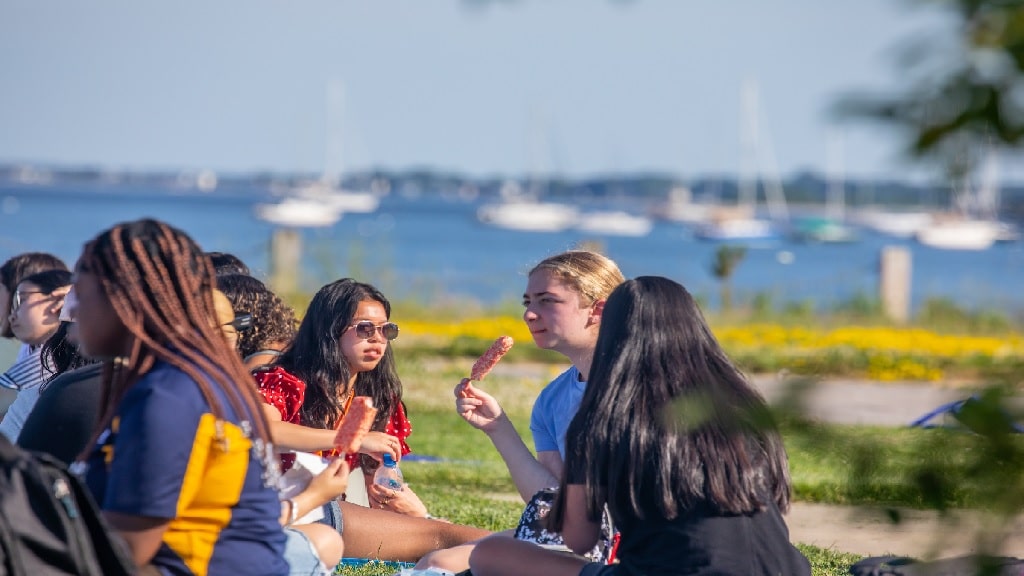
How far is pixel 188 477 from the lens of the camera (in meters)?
3.16

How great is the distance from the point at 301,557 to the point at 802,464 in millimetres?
6076

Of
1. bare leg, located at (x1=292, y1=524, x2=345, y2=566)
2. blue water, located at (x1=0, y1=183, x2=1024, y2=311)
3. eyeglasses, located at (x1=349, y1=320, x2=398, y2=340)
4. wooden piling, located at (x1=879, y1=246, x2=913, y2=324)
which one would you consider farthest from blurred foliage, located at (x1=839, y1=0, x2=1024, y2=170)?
wooden piling, located at (x1=879, y1=246, x2=913, y2=324)

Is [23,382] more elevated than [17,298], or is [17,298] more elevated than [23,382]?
[17,298]

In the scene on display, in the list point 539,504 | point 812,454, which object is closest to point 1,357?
point 539,504

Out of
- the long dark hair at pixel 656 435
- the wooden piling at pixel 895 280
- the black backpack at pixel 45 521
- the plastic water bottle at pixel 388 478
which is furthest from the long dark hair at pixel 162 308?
the wooden piling at pixel 895 280

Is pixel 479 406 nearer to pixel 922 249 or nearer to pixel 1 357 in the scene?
pixel 1 357

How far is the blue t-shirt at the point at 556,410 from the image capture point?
16.8 ft

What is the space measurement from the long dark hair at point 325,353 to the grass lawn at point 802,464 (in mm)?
723

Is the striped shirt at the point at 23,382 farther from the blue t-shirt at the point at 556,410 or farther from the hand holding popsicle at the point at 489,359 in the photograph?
the blue t-shirt at the point at 556,410

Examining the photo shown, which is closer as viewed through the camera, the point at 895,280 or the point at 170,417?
the point at 170,417

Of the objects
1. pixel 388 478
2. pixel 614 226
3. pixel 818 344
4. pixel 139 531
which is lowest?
pixel 614 226

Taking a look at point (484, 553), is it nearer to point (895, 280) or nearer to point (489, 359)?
point (489, 359)

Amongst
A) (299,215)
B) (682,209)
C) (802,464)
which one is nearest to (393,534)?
(802,464)

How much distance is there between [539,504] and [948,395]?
3.24 metres
